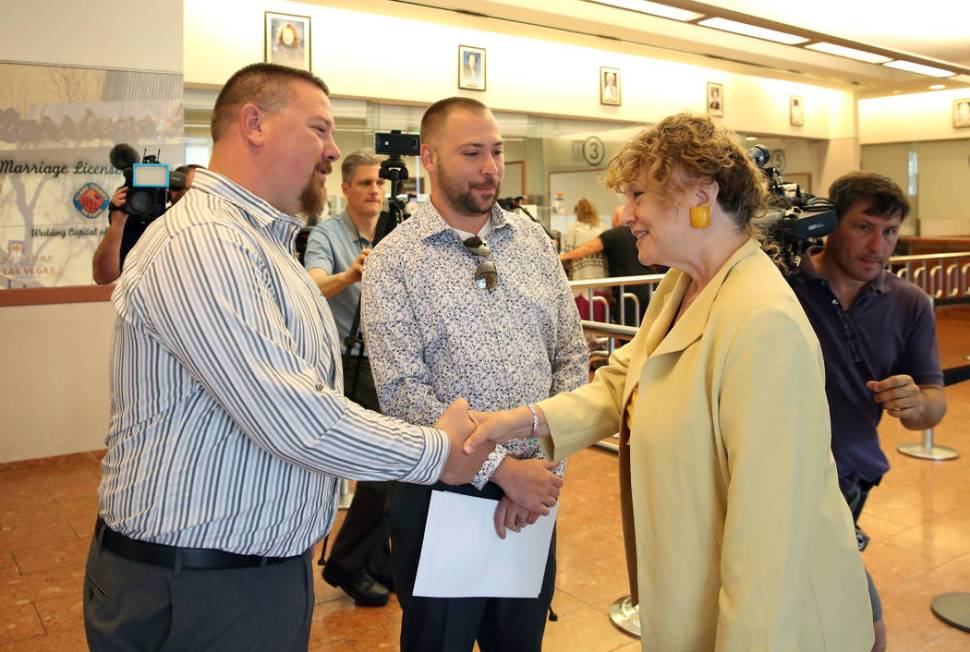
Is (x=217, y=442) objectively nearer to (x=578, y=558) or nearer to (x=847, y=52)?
(x=578, y=558)

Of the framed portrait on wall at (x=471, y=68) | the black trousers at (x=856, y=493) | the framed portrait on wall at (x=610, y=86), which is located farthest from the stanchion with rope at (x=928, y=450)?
the framed portrait on wall at (x=610, y=86)

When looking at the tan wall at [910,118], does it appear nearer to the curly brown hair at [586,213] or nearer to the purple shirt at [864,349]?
the curly brown hair at [586,213]

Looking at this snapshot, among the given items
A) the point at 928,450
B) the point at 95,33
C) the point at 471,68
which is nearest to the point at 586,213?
the point at 471,68

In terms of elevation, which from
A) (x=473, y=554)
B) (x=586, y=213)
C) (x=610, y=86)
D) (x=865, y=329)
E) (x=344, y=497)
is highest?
(x=610, y=86)

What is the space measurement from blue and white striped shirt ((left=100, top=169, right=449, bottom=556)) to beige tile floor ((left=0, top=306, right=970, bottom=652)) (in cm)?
182

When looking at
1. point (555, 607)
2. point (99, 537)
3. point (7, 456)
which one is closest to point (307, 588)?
point (99, 537)

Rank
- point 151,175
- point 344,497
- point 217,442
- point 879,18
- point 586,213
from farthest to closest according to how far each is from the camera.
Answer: point 879,18 < point 586,213 < point 344,497 < point 151,175 < point 217,442

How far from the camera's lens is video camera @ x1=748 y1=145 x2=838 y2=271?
6.79 feet

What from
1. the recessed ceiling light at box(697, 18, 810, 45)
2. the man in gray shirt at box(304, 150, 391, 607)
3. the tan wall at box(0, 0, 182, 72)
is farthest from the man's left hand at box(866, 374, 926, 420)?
the recessed ceiling light at box(697, 18, 810, 45)

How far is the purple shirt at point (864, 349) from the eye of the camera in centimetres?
241

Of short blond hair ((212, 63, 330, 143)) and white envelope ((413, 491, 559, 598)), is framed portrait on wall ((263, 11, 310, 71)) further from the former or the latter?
white envelope ((413, 491, 559, 598))

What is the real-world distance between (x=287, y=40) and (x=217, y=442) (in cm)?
681

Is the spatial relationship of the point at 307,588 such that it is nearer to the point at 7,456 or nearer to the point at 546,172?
the point at 7,456

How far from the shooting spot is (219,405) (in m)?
1.61
